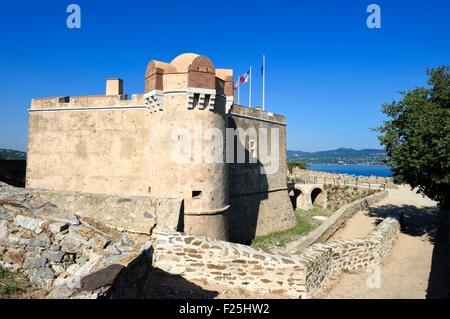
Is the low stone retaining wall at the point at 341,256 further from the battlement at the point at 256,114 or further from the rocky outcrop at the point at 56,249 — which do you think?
the battlement at the point at 256,114

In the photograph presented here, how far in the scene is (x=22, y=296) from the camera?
4418mm

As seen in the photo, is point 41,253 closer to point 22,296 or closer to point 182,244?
point 22,296

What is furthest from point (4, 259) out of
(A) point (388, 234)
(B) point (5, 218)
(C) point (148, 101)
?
(A) point (388, 234)

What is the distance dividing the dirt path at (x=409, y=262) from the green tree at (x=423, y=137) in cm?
230

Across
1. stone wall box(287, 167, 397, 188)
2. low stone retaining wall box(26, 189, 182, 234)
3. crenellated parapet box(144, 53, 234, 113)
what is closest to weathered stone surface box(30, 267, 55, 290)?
low stone retaining wall box(26, 189, 182, 234)

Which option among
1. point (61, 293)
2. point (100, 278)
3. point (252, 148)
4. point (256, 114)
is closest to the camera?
point (61, 293)

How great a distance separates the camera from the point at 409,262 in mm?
12234

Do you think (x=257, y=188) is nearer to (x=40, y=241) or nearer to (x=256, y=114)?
(x=256, y=114)

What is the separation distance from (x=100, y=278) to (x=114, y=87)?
1595 centimetres

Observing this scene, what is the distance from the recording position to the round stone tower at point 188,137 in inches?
474

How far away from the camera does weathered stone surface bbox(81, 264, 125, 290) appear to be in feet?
13.5

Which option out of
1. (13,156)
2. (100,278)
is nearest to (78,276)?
(100,278)

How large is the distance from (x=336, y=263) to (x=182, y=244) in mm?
5238

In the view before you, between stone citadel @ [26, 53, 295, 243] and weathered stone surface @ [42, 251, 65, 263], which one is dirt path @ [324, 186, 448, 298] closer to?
stone citadel @ [26, 53, 295, 243]
